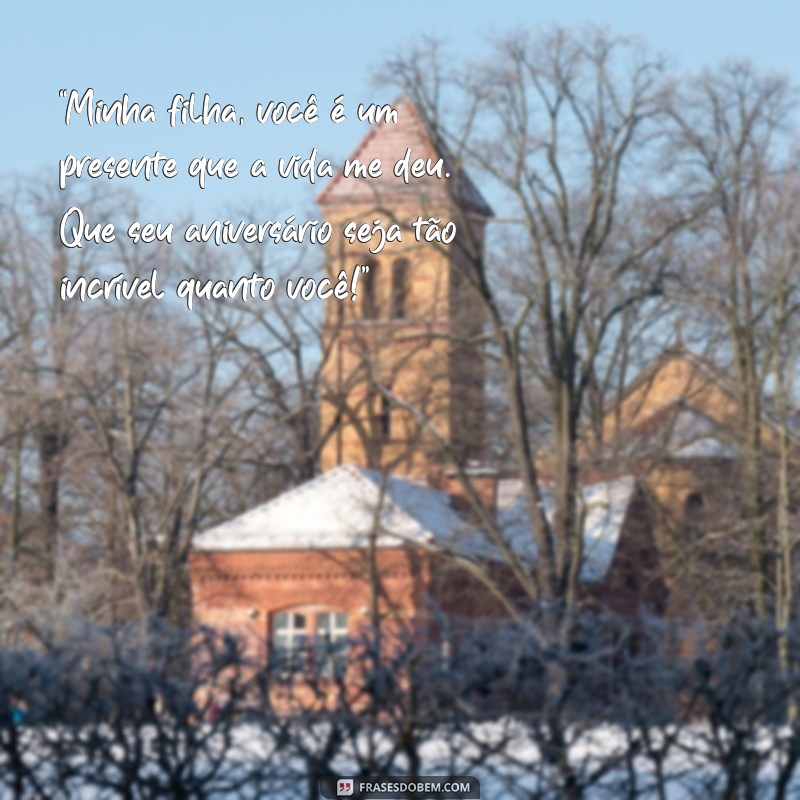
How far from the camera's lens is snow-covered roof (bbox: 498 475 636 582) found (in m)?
40.7

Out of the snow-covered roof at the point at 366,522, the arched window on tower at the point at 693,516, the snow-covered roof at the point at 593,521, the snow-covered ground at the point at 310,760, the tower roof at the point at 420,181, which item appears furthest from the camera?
the arched window on tower at the point at 693,516

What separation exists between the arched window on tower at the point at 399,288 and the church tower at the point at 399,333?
0.13ft

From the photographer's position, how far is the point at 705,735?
898 centimetres

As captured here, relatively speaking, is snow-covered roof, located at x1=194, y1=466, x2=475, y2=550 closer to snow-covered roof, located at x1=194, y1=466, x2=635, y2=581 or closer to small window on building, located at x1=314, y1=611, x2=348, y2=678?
snow-covered roof, located at x1=194, y1=466, x2=635, y2=581

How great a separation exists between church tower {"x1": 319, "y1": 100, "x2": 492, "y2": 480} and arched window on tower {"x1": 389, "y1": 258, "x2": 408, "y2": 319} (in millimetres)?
40

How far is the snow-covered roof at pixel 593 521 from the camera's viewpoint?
40688 mm

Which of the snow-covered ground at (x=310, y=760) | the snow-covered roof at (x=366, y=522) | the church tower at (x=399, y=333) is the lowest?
the snow-covered ground at (x=310, y=760)

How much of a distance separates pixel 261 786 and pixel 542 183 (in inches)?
1196

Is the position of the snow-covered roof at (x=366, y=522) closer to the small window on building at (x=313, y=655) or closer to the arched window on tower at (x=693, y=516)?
the arched window on tower at (x=693, y=516)

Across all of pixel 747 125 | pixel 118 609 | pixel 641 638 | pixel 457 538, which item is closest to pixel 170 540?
pixel 118 609

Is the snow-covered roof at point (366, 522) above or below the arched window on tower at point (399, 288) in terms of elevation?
below

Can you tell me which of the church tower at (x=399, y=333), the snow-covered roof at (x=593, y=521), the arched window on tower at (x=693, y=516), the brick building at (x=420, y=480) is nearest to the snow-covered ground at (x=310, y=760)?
the brick building at (x=420, y=480)

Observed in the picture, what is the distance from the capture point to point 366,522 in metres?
40.0

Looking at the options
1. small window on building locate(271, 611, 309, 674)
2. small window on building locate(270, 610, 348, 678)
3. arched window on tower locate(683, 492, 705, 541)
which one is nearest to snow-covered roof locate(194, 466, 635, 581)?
arched window on tower locate(683, 492, 705, 541)
